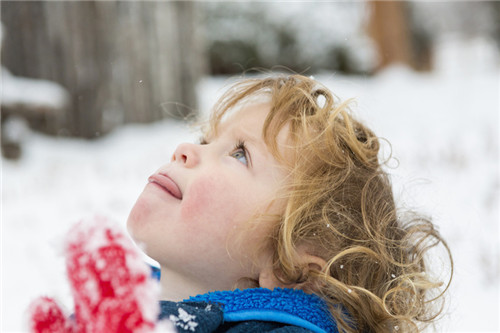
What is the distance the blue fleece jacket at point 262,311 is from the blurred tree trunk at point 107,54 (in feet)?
15.5

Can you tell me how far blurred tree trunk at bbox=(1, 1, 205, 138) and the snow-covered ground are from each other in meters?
0.29

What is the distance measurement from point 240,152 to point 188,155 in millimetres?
148

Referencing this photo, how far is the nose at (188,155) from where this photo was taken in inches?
64.6

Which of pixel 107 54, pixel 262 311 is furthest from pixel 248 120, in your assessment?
pixel 107 54

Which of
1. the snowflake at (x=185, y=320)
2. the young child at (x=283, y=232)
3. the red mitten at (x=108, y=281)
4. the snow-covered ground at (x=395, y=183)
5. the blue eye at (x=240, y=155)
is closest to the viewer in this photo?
the red mitten at (x=108, y=281)

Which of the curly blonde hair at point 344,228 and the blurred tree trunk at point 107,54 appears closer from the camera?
the curly blonde hair at point 344,228

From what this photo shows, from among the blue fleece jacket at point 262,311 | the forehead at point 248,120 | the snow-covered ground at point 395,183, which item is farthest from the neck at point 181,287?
the forehead at point 248,120

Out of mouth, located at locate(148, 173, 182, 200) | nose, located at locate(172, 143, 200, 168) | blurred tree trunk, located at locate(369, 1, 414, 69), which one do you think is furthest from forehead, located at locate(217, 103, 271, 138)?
blurred tree trunk, located at locate(369, 1, 414, 69)

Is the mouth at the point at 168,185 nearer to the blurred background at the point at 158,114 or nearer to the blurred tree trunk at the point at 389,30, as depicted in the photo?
the blurred background at the point at 158,114

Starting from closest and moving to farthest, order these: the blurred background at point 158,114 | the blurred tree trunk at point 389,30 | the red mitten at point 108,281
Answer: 1. the red mitten at point 108,281
2. the blurred background at point 158,114
3. the blurred tree trunk at point 389,30

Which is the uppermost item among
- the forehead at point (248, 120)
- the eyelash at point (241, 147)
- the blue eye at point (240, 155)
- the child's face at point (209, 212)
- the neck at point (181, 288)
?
the forehead at point (248, 120)

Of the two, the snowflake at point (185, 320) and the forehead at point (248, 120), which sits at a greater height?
the forehead at point (248, 120)

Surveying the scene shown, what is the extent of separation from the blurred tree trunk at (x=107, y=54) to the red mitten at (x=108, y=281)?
5.03 meters

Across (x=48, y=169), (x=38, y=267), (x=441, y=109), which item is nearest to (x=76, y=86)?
(x=48, y=169)
